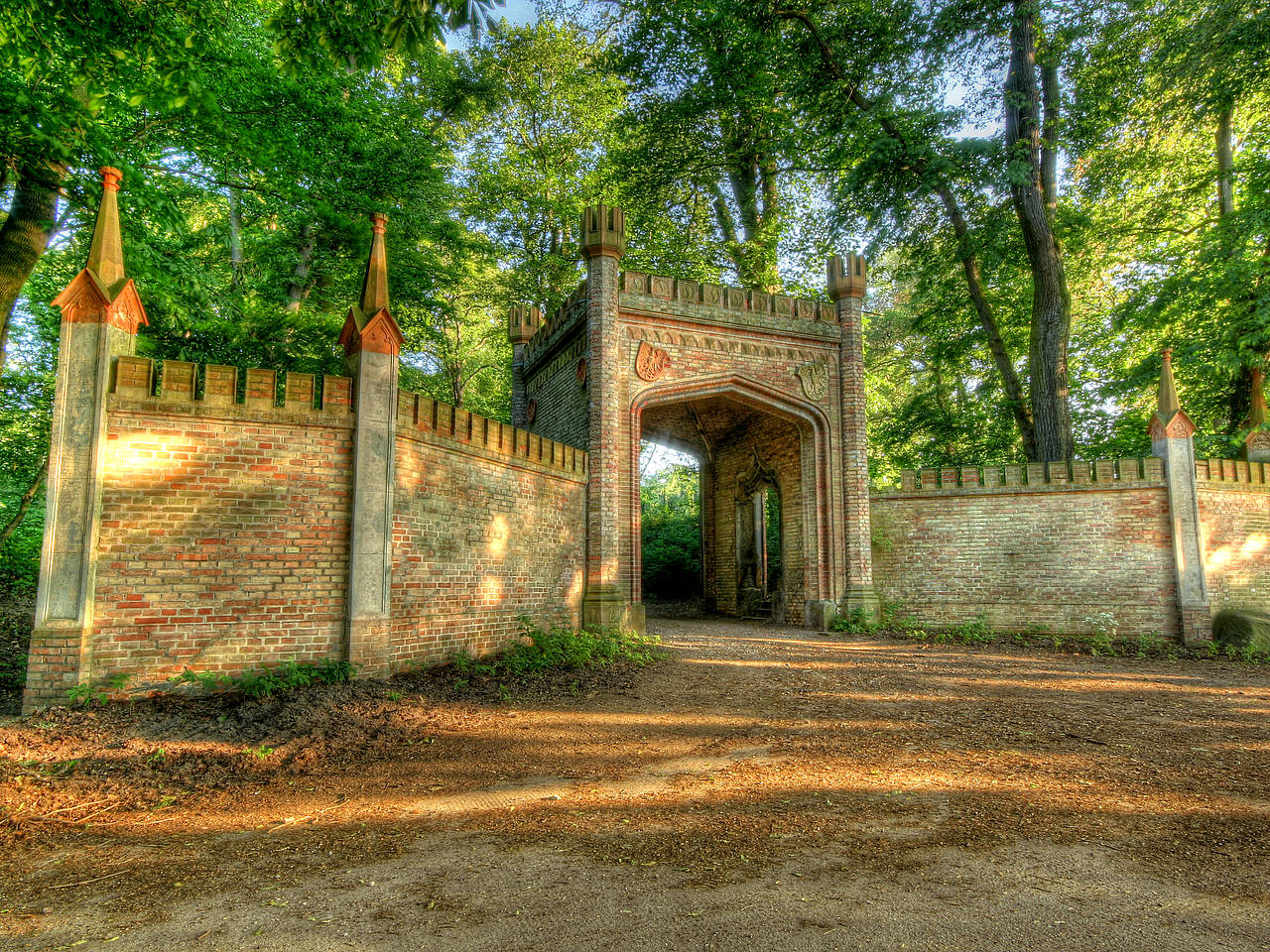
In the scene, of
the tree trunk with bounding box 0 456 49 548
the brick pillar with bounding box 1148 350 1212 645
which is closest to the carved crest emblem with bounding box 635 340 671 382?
the tree trunk with bounding box 0 456 49 548

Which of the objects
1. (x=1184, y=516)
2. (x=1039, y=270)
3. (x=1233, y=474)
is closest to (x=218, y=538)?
(x=1184, y=516)

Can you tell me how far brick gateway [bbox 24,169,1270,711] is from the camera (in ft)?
19.7

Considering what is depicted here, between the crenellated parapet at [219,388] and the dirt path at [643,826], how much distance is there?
2873 millimetres

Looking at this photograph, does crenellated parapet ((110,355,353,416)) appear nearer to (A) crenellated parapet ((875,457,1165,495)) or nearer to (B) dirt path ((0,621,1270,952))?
(B) dirt path ((0,621,1270,952))

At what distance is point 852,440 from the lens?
1280cm

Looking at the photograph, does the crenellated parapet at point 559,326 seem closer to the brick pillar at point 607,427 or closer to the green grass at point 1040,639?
the brick pillar at point 607,427

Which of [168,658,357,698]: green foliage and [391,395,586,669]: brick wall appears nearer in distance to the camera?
[168,658,357,698]: green foliage

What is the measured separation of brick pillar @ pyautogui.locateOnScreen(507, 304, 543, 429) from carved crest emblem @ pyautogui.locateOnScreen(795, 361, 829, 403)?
6.33 meters

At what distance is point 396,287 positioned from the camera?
13.5 metres

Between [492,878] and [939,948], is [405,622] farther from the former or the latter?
[939,948]

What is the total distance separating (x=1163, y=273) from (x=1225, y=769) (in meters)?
14.7

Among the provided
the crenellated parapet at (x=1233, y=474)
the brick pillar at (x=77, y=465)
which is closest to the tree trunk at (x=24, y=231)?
the brick pillar at (x=77, y=465)

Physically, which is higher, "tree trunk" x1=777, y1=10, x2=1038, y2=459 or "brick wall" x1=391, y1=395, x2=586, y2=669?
"tree trunk" x1=777, y1=10, x2=1038, y2=459

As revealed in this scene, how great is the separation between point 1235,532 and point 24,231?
19290mm
